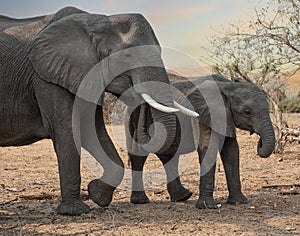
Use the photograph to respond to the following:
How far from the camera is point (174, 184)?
24.3 ft

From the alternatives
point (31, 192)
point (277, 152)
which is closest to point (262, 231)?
point (31, 192)

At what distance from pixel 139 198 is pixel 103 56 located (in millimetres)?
1866

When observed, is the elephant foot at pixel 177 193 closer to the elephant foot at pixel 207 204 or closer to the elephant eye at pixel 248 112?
the elephant foot at pixel 207 204

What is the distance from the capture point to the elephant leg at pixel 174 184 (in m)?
7.39

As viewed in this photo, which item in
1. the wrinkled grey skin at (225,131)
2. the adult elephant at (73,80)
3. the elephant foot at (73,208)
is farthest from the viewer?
the wrinkled grey skin at (225,131)

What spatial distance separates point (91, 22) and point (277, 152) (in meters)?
5.75

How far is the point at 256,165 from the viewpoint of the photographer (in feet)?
33.6

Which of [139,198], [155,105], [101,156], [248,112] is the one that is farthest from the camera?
[139,198]

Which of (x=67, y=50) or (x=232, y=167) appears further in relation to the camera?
(x=232, y=167)

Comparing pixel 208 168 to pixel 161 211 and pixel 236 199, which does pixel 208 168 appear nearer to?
pixel 236 199

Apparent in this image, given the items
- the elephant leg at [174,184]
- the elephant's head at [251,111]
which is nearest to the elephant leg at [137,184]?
the elephant leg at [174,184]

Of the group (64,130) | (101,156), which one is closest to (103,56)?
(64,130)

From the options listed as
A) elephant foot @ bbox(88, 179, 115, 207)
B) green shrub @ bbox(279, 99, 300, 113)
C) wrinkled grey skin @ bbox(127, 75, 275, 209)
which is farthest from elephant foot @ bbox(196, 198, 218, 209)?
green shrub @ bbox(279, 99, 300, 113)

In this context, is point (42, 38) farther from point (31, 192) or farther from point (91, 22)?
point (31, 192)
